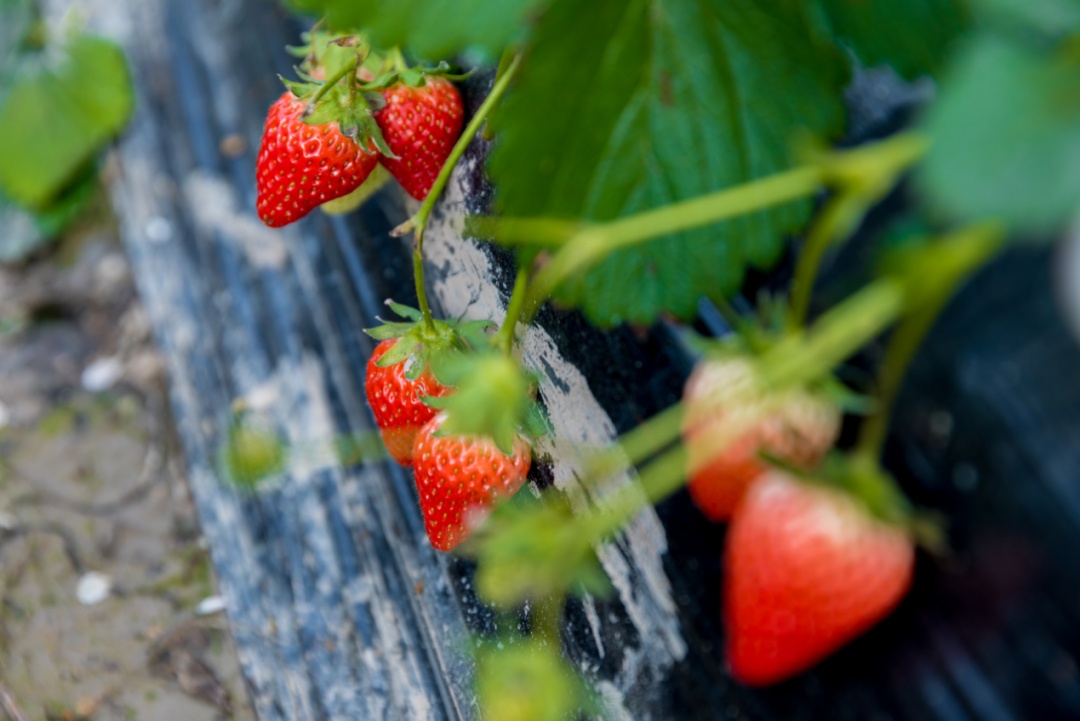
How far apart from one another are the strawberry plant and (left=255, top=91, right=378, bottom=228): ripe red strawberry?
119 millimetres

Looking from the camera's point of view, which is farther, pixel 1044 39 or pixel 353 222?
pixel 353 222

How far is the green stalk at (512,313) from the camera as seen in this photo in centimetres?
51

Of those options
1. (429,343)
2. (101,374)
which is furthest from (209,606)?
(429,343)

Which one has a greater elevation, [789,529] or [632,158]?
[632,158]

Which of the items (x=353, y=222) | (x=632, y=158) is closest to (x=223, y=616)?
(x=353, y=222)

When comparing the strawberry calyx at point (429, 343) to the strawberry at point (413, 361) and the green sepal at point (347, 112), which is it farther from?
the green sepal at point (347, 112)

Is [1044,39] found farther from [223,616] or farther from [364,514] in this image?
[223,616]

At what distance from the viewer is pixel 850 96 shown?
0.61 m

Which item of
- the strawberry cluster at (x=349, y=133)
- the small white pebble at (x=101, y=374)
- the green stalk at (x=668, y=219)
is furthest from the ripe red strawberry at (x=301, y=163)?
the small white pebble at (x=101, y=374)

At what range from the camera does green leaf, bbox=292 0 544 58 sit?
43 cm

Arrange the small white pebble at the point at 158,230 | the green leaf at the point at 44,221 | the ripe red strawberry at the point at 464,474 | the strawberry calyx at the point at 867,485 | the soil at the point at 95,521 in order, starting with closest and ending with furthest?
the strawberry calyx at the point at 867,485 < the ripe red strawberry at the point at 464,474 < the soil at the point at 95,521 < the small white pebble at the point at 158,230 < the green leaf at the point at 44,221

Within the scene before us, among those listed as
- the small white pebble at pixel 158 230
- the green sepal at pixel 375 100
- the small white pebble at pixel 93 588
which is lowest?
the small white pebble at pixel 93 588

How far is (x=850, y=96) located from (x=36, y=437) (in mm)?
1221

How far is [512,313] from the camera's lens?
52 cm
